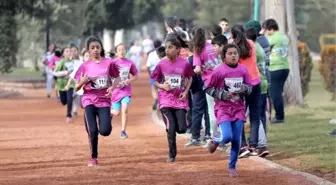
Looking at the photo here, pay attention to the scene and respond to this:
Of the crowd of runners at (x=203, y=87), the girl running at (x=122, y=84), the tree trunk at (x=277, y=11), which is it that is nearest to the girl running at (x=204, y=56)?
the crowd of runners at (x=203, y=87)

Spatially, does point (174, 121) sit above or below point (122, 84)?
below

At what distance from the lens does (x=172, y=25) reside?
56.6 ft

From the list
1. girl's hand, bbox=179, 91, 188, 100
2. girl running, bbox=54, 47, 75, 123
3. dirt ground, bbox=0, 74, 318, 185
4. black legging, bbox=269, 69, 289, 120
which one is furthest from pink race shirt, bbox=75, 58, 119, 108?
girl running, bbox=54, 47, 75, 123

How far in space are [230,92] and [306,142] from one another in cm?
432

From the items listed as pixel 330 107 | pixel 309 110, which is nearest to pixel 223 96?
pixel 309 110

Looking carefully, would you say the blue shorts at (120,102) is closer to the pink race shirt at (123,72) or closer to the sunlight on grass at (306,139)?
the pink race shirt at (123,72)

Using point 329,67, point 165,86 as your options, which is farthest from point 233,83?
point 329,67

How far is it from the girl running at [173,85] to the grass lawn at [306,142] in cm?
152

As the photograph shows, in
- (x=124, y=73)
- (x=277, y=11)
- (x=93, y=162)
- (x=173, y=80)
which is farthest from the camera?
(x=277, y=11)

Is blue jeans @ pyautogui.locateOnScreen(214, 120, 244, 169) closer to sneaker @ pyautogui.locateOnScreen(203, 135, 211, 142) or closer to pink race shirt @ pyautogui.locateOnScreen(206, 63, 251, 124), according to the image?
pink race shirt @ pyautogui.locateOnScreen(206, 63, 251, 124)

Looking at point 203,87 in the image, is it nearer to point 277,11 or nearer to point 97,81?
point 97,81

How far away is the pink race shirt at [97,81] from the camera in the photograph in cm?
1273

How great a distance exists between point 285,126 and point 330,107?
22.8ft

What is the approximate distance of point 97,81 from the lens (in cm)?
1274
